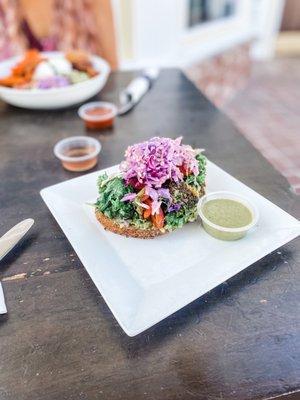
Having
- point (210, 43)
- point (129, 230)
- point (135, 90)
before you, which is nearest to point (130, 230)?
point (129, 230)

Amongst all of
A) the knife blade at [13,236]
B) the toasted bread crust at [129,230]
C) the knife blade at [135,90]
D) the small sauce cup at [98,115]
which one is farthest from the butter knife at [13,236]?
the knife blade at [135,90]

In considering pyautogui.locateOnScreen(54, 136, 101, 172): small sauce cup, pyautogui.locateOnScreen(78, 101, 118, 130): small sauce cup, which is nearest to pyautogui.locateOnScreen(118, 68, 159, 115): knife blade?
pyautogui.locateOnScreen(78, 101, 118, 130): small sauce cup

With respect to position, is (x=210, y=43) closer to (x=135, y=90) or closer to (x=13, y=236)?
(x=135, y=90)

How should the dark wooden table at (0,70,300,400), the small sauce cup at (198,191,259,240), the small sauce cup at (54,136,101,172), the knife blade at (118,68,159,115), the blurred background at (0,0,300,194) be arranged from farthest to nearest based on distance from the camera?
the blurred background at (0,0,300,194) → the knife blade at (118,68,159,115) → the small sauce cup at (54,136,101,172) → the small sauce cup at (198,191,259,240) → the dark wooden table at (0,70,300,400)

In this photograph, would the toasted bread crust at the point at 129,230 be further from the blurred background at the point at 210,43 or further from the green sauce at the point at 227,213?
the blurred background at the point at 210,43

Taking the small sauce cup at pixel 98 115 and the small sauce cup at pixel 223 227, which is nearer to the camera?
the small sauce cup at pixel 223 227

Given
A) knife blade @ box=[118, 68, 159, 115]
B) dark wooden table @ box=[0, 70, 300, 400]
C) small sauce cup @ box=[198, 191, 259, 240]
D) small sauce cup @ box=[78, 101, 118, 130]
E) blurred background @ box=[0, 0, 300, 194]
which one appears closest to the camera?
dark wooden table @ box=[0, 70, 300, 400]

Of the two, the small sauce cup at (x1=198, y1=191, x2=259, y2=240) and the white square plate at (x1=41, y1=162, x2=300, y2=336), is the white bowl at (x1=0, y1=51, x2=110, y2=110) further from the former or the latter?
the small sauce cup at (x1=198, y1=191, x2=259, y2=240)
